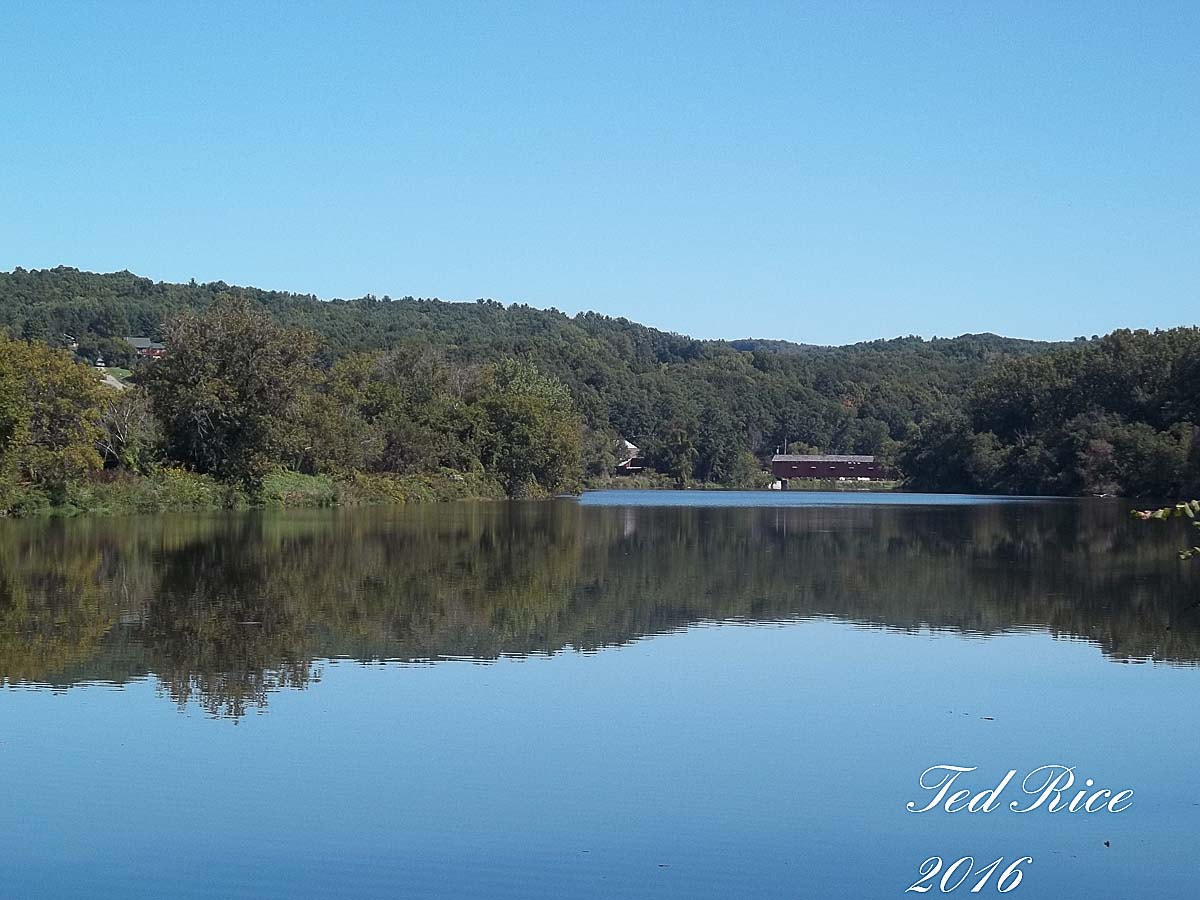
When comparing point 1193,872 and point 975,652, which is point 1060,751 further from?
A: point 975,652

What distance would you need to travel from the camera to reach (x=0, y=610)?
57.1 ft

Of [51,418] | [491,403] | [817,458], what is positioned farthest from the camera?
[817,458]

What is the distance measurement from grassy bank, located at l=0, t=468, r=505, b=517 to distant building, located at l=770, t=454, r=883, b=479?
85.9 m

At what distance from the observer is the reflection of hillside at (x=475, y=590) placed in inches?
587

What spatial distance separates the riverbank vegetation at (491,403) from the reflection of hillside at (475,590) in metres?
8.63

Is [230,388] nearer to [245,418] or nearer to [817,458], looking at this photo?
[245,418]

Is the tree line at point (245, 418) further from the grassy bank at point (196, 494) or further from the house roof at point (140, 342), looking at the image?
the house roof at point (140, 342)

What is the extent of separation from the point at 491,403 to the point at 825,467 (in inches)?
3134

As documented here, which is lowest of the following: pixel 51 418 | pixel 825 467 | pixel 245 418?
pixel 825 467

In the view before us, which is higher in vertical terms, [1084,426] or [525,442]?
[1084,426]

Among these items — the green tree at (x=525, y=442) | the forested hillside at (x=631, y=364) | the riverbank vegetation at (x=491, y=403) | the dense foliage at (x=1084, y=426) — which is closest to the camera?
the riverbank vegetation at (x=491, y=403)

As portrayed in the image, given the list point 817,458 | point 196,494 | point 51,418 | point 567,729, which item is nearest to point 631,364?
point 817,458

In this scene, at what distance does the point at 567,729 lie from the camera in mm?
11102

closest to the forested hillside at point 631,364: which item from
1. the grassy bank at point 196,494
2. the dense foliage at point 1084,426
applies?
the dense foliage at point 1084,426
